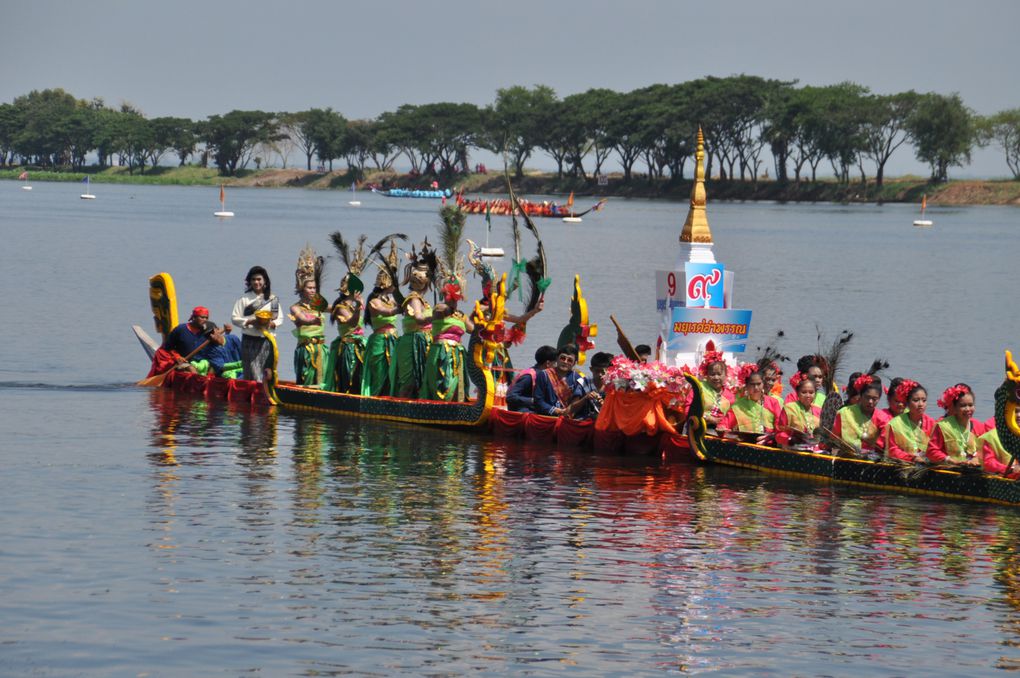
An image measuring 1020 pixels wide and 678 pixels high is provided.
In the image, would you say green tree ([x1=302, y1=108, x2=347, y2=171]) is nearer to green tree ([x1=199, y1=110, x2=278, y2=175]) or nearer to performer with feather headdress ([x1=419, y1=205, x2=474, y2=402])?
green tree ([x1=199, y1=110, x2=278, y2=175])

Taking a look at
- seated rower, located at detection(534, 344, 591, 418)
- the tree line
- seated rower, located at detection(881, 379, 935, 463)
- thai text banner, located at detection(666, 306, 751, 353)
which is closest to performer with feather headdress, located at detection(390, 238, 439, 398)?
seated rower, located at detection(534, 344, 591, 418)

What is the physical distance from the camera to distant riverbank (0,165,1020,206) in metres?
136

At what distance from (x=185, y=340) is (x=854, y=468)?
12.1 m

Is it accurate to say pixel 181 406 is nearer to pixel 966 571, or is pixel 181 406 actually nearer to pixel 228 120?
pixel 966 571

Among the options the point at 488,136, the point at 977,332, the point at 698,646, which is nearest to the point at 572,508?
the point at 698,646

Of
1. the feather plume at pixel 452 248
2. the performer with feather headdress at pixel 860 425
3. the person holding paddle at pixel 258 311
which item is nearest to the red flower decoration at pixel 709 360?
the performer with feather headdress at pixel 860 425

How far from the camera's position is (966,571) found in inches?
583

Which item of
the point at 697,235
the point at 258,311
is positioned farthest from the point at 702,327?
the point at 258,311

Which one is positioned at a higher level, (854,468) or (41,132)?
(41,132)

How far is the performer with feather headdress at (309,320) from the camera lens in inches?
917

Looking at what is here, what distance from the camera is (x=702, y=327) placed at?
2159 cm

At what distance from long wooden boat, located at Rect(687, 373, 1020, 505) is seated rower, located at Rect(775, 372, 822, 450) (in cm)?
17

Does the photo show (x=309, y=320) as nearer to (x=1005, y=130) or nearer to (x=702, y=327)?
(x=702, y=327)

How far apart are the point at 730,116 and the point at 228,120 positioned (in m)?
66.5
